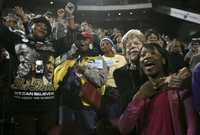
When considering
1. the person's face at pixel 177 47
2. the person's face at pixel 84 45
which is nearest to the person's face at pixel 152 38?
the person's face at pixel 177 47

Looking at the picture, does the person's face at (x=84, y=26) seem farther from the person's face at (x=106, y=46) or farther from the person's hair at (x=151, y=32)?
the person's hair at (x=151, y=32)

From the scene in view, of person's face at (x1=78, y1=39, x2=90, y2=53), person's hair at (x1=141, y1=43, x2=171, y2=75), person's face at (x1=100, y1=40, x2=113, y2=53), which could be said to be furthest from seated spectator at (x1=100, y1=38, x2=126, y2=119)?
person's hair at (x1=141, y1=43, x2=171, y2=75)

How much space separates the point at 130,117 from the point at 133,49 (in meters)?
0.51

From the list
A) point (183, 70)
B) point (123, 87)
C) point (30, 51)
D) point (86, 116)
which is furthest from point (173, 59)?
point (30, 51)

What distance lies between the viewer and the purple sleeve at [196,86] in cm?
336

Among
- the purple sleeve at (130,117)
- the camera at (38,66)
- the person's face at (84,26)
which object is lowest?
the purple sleeve at (130,117)

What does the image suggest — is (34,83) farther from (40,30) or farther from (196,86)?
(196,86)

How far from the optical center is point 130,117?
3379mm

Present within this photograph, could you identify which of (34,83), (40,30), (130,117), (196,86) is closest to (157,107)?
(130,117)

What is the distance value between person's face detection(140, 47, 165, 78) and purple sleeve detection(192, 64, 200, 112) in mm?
245

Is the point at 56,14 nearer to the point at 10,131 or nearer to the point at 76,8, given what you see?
the point at 76,8

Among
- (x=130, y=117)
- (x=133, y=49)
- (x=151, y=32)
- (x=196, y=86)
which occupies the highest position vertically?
(x=151, y=32)

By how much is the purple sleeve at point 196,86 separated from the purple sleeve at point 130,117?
0.40 m

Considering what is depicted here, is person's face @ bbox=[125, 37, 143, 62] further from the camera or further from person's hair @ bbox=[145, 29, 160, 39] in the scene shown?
the camera
